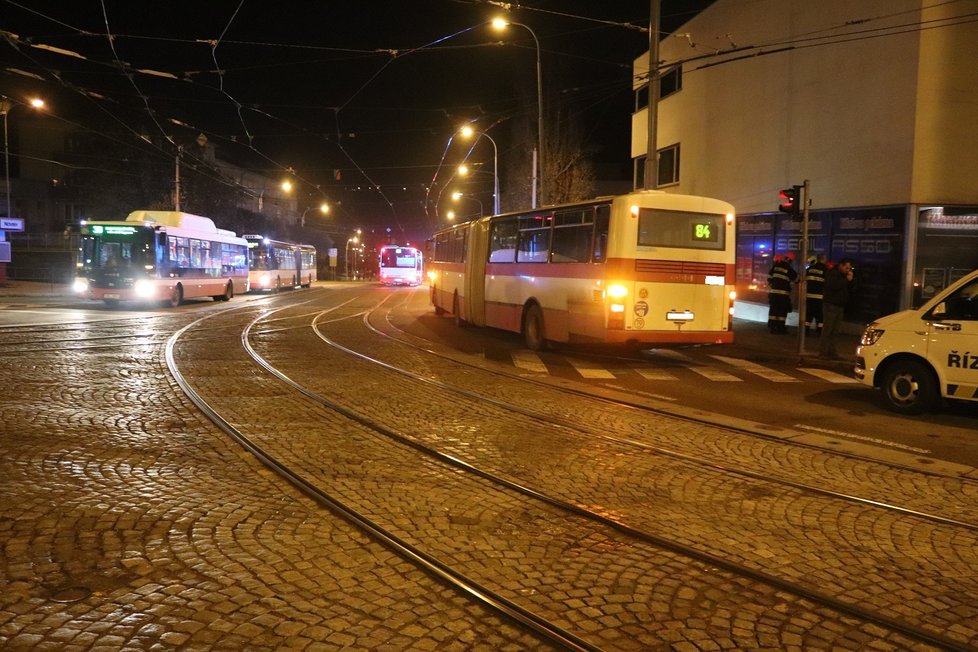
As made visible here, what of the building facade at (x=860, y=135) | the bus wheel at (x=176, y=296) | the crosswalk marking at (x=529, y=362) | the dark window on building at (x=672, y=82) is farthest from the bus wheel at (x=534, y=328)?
the bus wheel at (x=176, y=296)

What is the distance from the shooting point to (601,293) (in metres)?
13.2

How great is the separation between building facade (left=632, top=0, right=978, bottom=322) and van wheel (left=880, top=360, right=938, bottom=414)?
6.51 metres

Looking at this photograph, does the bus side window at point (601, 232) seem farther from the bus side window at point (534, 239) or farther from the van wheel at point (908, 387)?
the van wheel at point (908, 387)

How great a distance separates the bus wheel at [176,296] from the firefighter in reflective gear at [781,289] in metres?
19.3

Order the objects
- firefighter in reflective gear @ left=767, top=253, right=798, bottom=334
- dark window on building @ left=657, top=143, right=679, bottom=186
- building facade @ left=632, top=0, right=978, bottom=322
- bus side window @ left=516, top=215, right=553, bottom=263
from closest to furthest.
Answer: bus side window @ left=516, top=215, right=553, bottom=263 → building facade @ left=632, top=0, right=978, bottom=322 → firefighter in reflective gear @ left=767, top=253, right=798, bottom=334 → dark window on building @ left=657, top=143, right=679, bottom=186

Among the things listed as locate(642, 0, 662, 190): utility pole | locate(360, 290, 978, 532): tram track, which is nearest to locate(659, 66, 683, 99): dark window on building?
locate(642, 0, 662, 190): utility pole

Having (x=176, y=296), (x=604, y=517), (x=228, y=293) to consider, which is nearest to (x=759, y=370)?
(x=604, y=517)

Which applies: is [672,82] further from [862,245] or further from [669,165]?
[862,245]

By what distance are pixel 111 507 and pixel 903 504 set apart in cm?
578

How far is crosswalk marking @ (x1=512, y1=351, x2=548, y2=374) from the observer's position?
43.0ft

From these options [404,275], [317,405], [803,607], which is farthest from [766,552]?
[404,275]

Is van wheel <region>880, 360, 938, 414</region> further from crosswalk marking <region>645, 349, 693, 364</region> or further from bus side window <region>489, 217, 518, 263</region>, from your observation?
bus side window <region>489, 217, 518, 263</region>

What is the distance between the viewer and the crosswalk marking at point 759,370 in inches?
497

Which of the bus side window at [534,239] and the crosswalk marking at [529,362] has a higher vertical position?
the bus side window at [534,239]
